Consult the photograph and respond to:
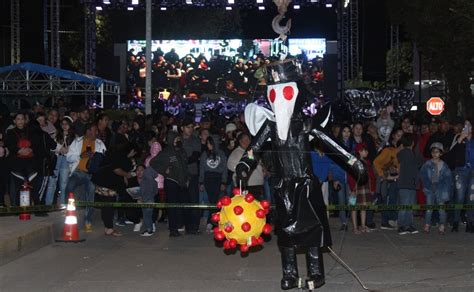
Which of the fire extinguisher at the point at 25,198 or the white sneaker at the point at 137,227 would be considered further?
the white sneaker at the point at 137,227

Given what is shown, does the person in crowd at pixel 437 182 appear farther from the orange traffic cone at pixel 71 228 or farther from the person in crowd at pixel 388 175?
the orange traffic cone at pixel 71 228

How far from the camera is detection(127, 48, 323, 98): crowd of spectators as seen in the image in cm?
3841

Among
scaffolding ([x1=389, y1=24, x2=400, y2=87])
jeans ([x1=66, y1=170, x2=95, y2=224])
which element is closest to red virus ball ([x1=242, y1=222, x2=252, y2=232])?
jeans ([x1=66, y1=170, x2=95, y2=224])

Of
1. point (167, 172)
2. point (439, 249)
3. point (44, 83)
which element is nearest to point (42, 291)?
point (167, 172)

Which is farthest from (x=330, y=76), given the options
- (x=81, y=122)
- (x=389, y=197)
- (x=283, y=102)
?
(x=283, y=102)

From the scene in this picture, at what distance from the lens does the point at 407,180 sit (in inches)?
496

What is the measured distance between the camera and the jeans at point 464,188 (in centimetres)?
1265

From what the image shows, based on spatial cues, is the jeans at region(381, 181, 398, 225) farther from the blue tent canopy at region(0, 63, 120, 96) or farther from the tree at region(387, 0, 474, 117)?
the blue tent canopy at region(0, 63, 120, 96)

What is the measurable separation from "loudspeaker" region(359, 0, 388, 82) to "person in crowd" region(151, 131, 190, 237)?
1934 centimetres

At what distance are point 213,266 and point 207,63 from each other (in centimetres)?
3022

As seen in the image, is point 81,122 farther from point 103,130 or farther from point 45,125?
point 103,130

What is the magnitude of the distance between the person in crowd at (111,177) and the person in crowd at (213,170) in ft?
3.93

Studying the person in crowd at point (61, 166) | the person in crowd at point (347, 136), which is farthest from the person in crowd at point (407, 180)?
the person in crowd at point (61, 166)

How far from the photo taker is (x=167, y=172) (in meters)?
12.2
